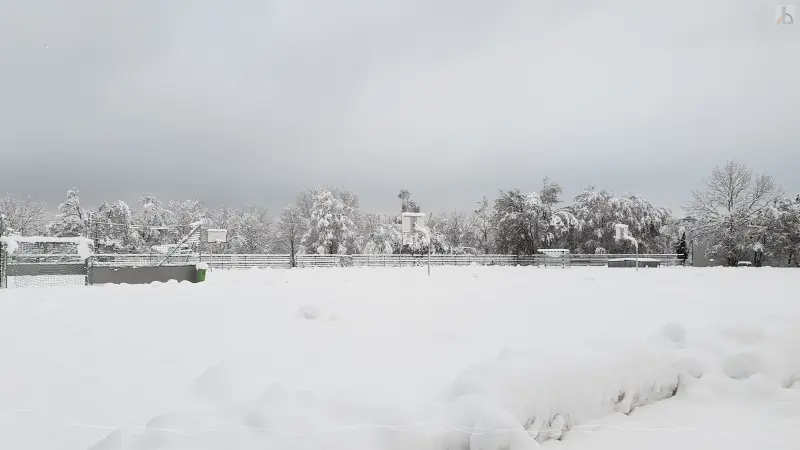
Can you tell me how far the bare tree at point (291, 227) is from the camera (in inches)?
1610

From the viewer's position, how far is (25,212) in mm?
32875

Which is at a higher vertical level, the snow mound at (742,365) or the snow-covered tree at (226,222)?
the snow-covered tree at (226,222)

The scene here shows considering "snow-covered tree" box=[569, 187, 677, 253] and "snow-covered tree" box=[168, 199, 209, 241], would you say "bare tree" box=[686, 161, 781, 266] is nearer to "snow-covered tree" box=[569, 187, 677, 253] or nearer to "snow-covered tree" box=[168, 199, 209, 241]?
"snow-covered tree" box=[569, 187, 677, 253]

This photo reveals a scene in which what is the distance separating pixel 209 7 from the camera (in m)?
10.5

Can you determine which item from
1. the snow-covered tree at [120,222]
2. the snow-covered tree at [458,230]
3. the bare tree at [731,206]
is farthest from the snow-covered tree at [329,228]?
Result: the bare tree at [731,206]

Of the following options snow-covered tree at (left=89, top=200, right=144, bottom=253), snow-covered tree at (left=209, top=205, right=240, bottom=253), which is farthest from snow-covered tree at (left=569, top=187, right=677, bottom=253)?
snow-covered tree at (left=89, top=200, right=144, bottom=253)

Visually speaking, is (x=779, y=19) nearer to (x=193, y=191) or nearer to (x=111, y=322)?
(x=111, y=322)

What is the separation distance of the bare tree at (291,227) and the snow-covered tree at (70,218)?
1453 cm

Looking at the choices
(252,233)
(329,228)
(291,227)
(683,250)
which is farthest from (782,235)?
(252,233)

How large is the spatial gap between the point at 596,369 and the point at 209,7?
429 inches

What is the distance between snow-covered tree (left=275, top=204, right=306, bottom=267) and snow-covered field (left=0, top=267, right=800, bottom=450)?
3592cm

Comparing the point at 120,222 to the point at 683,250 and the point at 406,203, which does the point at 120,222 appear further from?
the point at 683,250

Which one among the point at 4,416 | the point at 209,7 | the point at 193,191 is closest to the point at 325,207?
the point at 193,191

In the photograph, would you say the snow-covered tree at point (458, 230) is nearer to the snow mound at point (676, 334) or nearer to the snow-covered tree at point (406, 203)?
the snow-covered tree at point (406, 203)
